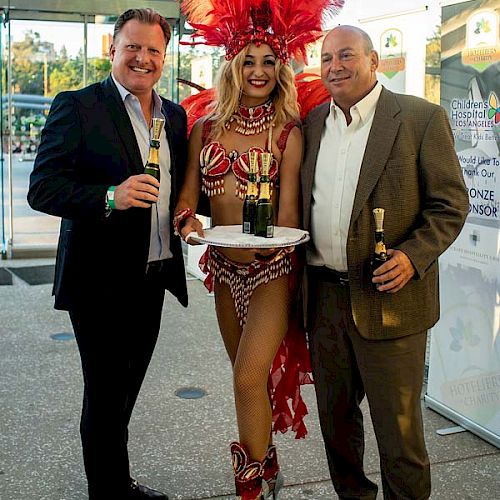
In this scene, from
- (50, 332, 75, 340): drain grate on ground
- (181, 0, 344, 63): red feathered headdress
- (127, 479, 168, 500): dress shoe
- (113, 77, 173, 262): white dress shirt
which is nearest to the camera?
(113, 77, 173, 262): white dress shirt

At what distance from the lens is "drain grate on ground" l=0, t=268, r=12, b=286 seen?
767 cm

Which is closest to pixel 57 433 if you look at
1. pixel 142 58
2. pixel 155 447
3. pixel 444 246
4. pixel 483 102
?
pixel 155 447

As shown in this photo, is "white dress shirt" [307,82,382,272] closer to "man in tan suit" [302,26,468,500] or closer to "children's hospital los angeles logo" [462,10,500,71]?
"man in tan suit" [302,26,468,500]

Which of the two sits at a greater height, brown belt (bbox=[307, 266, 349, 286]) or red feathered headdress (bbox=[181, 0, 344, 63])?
red feathered headdress (bbox=[181, 0, 344, 63])

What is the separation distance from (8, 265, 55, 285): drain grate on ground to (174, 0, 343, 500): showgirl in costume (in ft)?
16.3

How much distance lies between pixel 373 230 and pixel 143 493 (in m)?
1.50

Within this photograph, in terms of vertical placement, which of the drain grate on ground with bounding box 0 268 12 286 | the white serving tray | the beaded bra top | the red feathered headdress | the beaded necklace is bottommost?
the drain grate on ground with bounding box 0 268 12 286

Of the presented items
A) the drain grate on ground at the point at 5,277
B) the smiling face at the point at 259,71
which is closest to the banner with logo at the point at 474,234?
the smiling face at the point at 259,71

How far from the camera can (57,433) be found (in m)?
3.96

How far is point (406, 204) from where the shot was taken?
263cm

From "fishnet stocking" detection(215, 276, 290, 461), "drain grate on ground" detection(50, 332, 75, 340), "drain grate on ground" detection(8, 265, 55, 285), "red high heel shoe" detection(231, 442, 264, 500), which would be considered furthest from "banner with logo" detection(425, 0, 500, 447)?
"drain grate on ground" detection(8, 265, 55, 285)

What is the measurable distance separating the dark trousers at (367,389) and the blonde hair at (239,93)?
2.15 feet

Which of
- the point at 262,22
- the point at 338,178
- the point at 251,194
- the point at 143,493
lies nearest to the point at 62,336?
the point at 143,493

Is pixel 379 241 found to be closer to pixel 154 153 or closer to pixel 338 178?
pixel 338 178
